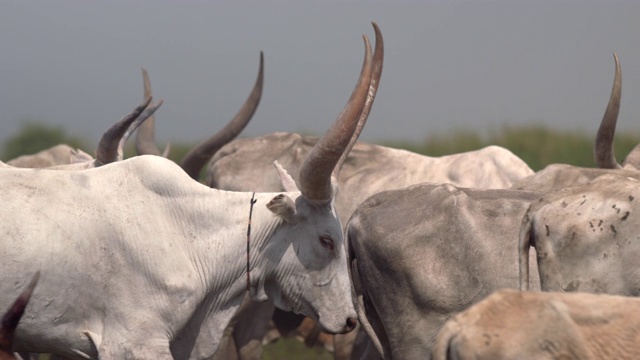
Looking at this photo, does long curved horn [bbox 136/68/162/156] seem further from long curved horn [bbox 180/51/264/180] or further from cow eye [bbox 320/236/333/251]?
cow eye [bbox 320/236/333/251]

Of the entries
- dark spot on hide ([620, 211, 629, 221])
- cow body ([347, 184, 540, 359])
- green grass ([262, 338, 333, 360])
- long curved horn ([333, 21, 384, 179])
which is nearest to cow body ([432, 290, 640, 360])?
dark spot on hide ([620, 211, 629, 221])

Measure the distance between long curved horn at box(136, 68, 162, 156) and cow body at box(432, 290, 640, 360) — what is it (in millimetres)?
7697

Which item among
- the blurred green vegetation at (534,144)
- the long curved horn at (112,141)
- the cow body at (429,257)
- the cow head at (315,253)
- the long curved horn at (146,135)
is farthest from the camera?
the blurred green vegetation at (534,144)

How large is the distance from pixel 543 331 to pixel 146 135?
314 inches

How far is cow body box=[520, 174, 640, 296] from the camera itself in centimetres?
544

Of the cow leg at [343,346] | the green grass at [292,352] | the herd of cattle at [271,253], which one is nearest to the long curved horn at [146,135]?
the green grass at [292,352]

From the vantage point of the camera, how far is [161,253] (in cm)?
552

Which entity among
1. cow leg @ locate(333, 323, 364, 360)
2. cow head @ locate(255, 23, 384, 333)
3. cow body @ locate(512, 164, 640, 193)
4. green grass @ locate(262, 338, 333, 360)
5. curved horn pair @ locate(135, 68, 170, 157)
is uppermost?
cow head @ locate(255, 23, 384, 333)

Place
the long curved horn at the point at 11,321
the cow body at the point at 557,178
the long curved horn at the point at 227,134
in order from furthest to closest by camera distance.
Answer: the long curved horn at the point at 227,134
the cow body at the point at 557,178
the long curved horn at the point at 11,321

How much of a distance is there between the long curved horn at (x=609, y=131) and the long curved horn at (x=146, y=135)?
4167mm

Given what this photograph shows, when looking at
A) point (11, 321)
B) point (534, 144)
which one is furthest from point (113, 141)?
point (534, 144)

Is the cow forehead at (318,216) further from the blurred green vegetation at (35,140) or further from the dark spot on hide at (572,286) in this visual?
the blurred green vegetation at (35,140)

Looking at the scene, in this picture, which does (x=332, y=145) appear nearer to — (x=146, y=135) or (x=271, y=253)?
(x=271, y=253)

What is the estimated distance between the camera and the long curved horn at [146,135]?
453 inches
